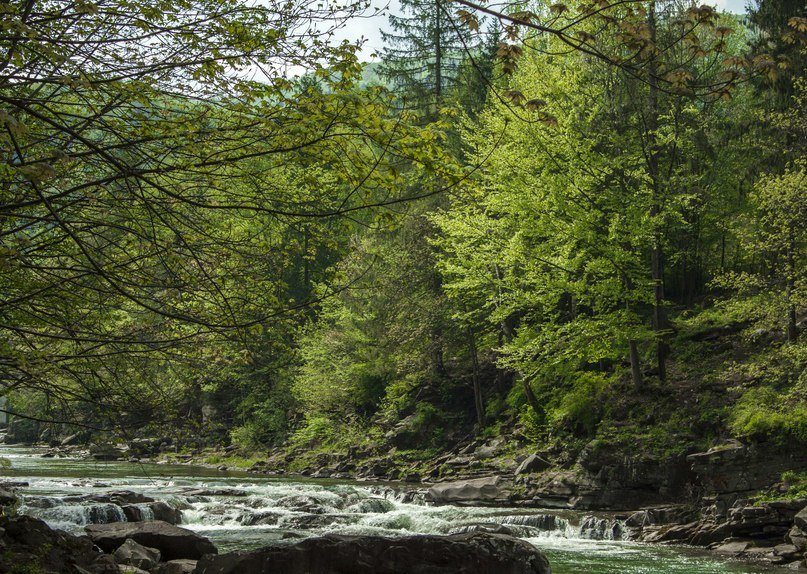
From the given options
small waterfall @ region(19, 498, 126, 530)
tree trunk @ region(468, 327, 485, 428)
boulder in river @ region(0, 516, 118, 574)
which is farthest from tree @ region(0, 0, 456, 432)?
tree trunk @ region(468, 327, 485, 428)

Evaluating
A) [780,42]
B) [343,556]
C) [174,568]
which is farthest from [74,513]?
[780,42]

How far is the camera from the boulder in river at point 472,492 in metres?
19.0

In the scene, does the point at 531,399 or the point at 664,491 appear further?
the point at 531,399

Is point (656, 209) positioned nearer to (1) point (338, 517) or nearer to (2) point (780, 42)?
(2) point (780, 42)

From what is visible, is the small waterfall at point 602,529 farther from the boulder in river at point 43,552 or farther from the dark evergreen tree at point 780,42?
the dark evergreen tree at point 780,42

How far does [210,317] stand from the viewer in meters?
6.43

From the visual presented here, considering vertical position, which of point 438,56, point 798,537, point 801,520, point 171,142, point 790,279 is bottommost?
point 798,537

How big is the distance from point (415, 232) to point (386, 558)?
19180 mm

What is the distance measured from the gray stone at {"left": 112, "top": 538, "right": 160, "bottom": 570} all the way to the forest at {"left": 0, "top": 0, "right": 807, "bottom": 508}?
208 centimetres

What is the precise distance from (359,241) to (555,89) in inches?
471

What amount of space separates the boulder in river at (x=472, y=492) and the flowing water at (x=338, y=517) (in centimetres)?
56

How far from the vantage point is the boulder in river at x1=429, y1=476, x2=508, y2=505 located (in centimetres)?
1905

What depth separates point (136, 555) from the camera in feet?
34.7

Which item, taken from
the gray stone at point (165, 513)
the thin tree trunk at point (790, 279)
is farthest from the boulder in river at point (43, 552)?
the thin tree trunk at point (790, 279)
